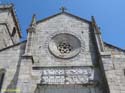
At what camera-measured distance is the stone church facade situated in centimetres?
1260

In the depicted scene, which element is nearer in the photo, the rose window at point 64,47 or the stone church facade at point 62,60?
the stone church facade at point 62,60

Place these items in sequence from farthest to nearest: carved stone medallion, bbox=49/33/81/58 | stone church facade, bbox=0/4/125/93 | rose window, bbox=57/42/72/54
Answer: rose window, bbox=57/42/72/54, carved stone medallion, bbox=49/33/81/58, stone church facade, bbox=0/4/125/93

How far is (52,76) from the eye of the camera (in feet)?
43.7

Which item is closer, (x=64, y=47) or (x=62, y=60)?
(x=62, y=60)

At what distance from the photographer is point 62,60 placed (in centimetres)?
1434

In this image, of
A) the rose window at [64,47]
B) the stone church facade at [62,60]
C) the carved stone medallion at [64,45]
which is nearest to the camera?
the stone church facade at [62,60]

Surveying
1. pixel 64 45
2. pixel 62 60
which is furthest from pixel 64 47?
pixel 62 60

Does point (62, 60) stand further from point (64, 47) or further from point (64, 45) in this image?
point (64, 45)

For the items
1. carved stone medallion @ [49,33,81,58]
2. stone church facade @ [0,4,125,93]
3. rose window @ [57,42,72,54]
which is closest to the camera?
stone church facade @ [0,4,125,93]

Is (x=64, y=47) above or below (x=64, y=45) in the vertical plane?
below

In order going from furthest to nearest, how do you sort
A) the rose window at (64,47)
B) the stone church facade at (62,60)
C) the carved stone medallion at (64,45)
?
1. the rose window at (64,47)
2. the carved stone medallion at (64,45)
3. the stone church facade at (62,60)

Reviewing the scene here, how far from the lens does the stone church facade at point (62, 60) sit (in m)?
12.6

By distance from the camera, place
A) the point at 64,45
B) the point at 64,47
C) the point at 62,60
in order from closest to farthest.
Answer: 1. the point at 62,60
2. the point at 64,47
3. the point at 64,45

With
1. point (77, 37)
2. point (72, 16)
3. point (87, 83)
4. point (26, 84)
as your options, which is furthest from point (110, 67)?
point (72, 16)
